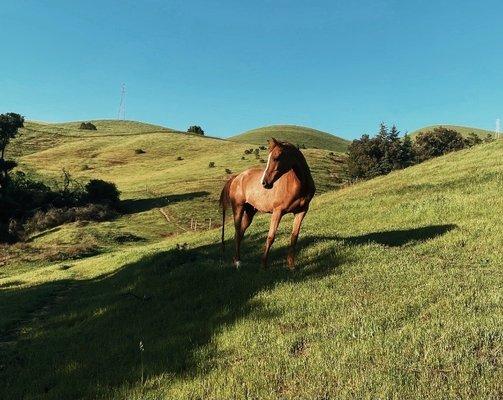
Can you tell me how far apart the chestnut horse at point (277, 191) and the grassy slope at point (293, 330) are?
1301 millimetres

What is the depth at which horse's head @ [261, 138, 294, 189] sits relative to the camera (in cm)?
1183

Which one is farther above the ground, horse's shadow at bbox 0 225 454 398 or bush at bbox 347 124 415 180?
bush at bbox 347 124 415 180

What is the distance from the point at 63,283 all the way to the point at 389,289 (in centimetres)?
1933

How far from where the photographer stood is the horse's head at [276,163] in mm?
11828

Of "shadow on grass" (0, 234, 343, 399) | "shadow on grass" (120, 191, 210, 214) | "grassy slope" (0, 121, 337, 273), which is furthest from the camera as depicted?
"shadow on grass" (120, 191, 210, 214)

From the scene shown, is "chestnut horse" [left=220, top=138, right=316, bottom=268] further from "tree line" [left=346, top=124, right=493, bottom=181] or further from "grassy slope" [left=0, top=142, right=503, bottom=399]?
"tree line" [left=346, top=124, right=493, bottom=181]

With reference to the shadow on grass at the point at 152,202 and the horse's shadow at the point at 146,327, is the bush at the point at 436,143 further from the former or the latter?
the horse's shadow at the point at 146,327

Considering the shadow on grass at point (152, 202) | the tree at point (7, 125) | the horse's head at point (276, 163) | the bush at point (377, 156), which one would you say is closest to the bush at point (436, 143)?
the bush at point (377, 156)

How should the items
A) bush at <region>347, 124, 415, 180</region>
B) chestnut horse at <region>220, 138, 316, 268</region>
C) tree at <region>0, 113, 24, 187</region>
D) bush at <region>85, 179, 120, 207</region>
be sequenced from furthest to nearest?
bush at <region>347, 124, 415, 180</region>
tree at <region>0, 113, 24, 187</region>
bush at <region>85, 179, 120, 207</region>
chestnut horse at <region>220, 138, 316, 268</region>

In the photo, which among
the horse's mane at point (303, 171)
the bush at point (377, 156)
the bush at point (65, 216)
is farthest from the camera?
the bush at point (377, 156)

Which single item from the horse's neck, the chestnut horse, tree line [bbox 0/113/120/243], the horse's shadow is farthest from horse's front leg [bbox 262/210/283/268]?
tree line [bbox 0/113/120/243]

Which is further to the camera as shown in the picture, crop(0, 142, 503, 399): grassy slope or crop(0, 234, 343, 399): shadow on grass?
crop(0, 234, 343, 399): shadow on grass

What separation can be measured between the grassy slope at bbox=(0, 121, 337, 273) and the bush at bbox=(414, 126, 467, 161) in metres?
19.5

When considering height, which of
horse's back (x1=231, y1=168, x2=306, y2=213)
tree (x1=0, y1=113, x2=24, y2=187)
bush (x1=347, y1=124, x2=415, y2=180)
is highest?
tree (x1=0, y1=113, x2=24, y2=187)
